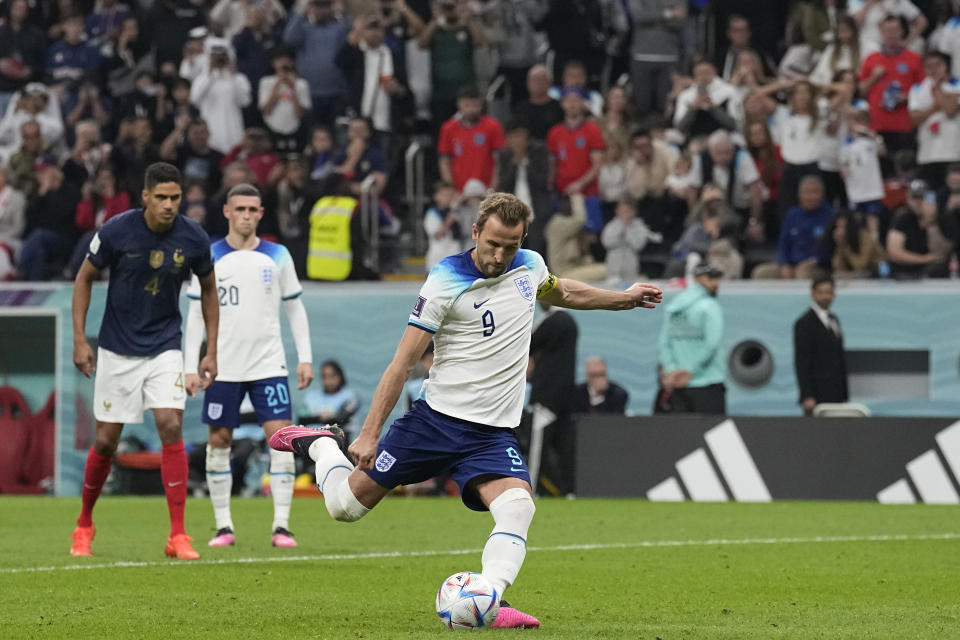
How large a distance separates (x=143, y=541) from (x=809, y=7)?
1338cm

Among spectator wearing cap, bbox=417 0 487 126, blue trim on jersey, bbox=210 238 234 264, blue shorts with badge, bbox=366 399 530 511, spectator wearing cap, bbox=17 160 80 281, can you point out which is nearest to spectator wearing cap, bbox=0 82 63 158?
spectator wearing cap, bbox=17 160 80 281

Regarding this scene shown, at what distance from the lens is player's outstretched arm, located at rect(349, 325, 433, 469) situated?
6992 mm

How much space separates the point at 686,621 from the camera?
7410 mm

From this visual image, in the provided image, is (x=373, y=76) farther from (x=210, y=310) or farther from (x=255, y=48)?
(x=210, y=310)

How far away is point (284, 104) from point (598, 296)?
16038 millimetres

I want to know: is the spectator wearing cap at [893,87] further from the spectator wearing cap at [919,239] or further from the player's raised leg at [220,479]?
the player's raised leg at [220,479]

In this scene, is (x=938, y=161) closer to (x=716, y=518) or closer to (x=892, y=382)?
(x=892, y=382)

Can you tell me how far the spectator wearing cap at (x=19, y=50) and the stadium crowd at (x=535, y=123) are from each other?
0.05m

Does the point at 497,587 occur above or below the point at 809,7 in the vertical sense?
below

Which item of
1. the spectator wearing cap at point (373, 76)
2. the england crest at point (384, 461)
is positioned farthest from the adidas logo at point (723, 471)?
the england crest at point (384, 461)

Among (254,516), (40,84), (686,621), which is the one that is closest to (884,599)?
(686,621)

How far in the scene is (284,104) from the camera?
23.1 metres

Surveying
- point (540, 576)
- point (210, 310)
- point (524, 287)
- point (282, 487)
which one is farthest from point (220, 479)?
point (524, 287)

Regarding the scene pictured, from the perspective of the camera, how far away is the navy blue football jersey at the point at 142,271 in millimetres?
10539
